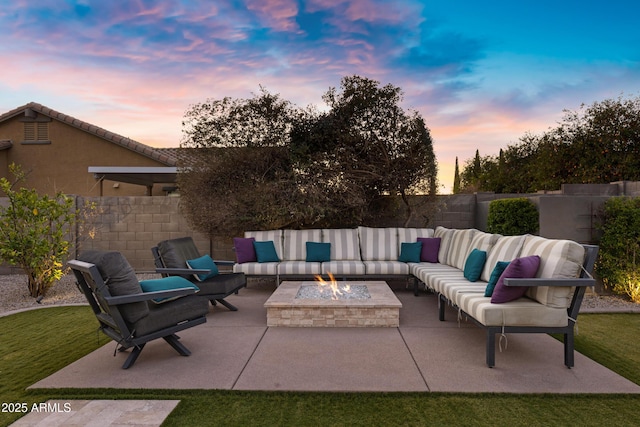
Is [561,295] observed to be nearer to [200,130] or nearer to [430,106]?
[430,106]

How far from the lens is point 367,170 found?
7484 mm

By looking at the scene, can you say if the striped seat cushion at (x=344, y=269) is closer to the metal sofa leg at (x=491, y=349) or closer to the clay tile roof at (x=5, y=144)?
the metal sofa leg at (x=491, y=349)

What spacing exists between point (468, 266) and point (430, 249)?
173 centimetres

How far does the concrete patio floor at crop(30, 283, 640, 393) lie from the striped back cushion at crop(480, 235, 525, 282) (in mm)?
702

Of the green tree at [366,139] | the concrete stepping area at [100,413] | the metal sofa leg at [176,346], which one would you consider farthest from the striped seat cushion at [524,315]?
the green tree at [366,139]

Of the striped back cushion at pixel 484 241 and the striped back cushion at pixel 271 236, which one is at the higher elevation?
the striped back cushion at pixel 484 241

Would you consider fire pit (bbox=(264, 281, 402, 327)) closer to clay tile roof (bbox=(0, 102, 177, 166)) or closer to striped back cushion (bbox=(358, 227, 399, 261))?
striped back cushion (bbox=(358, 227, 399, 261))

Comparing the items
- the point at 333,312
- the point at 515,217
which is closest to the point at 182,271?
the point at 333,312

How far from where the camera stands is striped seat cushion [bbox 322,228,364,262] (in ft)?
22.7

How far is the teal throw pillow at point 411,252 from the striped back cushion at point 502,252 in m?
1.83

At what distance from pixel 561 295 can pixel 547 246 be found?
18.5 inches

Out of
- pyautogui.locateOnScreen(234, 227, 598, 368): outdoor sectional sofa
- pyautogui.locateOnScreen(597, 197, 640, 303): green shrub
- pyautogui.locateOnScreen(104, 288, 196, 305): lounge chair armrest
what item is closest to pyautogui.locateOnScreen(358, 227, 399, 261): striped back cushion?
pyautogui.locateOnScreen(234, 227, 598, 368): outdoor sectional sofa

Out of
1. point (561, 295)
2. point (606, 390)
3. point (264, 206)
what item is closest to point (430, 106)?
point (264, 206)

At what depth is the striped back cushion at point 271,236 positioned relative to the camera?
7.01 meters
